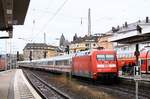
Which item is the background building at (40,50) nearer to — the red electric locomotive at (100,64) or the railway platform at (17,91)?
the railway platform at (17,91)

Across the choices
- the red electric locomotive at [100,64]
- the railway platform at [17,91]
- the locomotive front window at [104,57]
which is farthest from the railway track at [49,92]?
the locomotive front window at [104,57]

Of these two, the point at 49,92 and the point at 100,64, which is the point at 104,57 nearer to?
the point at 100,64

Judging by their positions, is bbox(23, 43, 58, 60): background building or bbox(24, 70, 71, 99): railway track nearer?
bbox(24, 70, 71, 99): railway track

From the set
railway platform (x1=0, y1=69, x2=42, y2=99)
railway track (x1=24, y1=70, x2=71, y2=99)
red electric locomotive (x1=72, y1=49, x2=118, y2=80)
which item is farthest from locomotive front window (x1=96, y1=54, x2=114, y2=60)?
railway platform (x1=0, y1=69, x2=42, y2=99)

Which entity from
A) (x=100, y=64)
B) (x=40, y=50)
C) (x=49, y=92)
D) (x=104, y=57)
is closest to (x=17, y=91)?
(x=49, y=92)

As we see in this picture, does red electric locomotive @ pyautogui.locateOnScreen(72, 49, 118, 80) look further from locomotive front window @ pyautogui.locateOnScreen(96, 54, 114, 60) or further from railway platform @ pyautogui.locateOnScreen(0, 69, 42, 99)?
railway platform @ pyautogui.locateOnScreen(0, 69, 42, 99)

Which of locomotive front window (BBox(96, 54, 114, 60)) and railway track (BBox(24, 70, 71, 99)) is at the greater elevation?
locomotive front window (BBox(96, 54, 114, 60))

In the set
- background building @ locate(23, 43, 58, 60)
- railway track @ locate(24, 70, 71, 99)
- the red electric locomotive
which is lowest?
railway track @ locate(24, 70, 71, 99)

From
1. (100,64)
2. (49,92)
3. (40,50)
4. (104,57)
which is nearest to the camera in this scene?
(49,92)

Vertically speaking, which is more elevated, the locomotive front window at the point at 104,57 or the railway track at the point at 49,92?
the locomotive front window at the point at 104,57

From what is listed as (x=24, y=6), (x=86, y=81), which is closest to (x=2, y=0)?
(x=24, y=6)

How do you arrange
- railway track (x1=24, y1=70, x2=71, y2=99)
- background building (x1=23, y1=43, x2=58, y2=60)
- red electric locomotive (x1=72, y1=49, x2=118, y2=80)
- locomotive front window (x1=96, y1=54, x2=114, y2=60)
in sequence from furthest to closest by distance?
background building (x1=23, y1=43, x2=58, y2=60) → locomotive front window (x1=96, y1=54, x2=114, y2=60) → red electric locomotive (x1=72, y1=49, x2=118, y2=80) → railway track (x1=24, y1=70, x2=71, y2=99)

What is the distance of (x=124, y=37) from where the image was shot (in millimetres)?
23031

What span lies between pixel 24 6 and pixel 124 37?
667cm
